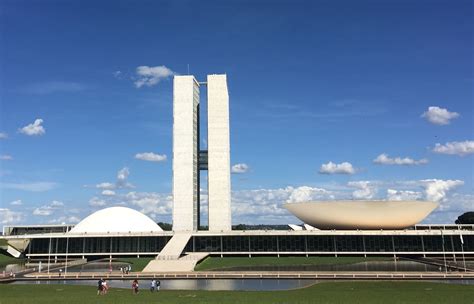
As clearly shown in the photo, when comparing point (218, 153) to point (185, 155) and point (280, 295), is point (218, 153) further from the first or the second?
point (280, 295)

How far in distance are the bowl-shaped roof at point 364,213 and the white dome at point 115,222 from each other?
26837mm

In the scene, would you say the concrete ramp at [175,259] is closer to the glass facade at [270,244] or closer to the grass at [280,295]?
the glass facade at [270,244]

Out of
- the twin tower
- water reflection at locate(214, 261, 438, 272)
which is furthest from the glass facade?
water reflection at locate(214, 261, 438, 272)

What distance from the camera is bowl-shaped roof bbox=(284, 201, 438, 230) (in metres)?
64.4

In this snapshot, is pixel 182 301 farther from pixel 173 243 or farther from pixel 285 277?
pixel 173 243

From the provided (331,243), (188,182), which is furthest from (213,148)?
(331,243)

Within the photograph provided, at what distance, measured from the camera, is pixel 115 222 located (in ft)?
241

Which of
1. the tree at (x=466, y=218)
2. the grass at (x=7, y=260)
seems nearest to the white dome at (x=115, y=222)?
Result: the grass at (x=7, y=260)

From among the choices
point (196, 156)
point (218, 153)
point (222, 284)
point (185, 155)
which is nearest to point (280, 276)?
point (222, 284)

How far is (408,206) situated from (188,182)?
3664cm

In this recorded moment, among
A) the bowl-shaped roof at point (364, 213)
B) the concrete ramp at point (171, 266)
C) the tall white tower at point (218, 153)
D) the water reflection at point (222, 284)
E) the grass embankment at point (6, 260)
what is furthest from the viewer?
the tall white tower at point (218, 153)

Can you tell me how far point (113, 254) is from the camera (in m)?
67.9

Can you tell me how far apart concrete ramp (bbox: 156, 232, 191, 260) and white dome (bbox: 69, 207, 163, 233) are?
33.4 feet

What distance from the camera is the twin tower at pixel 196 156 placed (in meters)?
77.6
